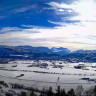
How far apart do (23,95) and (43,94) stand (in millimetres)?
776

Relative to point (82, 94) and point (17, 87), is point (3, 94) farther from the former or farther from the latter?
point (82, 94)

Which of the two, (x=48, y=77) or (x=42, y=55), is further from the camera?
(x=42, y=55)

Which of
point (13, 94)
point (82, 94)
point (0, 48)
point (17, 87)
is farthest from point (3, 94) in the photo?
point (0, 48)

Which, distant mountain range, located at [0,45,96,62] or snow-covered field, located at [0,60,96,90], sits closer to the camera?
snow-covered field, located at [0,60,96,90]

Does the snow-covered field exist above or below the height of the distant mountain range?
below

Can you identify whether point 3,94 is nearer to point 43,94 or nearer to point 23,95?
point 23,95

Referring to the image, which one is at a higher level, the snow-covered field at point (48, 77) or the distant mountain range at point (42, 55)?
the distant mountain range at point (42, 55)

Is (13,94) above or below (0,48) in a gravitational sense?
below

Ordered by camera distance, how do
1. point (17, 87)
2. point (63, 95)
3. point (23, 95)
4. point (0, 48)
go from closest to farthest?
point (63, 95), point (23, 95), point (17, 87), point (0, 48)

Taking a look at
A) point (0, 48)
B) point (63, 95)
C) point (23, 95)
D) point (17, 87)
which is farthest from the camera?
point (0, 48)

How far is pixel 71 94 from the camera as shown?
554 cm

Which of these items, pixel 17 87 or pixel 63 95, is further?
pixel 17 87

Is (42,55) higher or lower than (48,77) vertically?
higher

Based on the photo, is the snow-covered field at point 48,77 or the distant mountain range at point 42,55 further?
the distant mountain range at point 42,55
